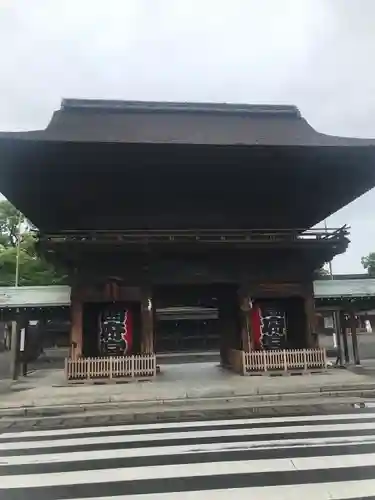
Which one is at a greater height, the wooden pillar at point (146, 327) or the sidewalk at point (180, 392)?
the wooden pillar at point (146, 327)

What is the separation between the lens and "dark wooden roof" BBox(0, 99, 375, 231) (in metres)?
12.8

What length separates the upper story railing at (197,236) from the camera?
1448cm

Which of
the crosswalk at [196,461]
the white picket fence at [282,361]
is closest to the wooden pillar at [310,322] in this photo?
the white picket fence at [282,361]

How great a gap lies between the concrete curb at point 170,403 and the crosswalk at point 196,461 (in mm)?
2102

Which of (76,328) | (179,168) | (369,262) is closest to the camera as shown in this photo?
(179,168)

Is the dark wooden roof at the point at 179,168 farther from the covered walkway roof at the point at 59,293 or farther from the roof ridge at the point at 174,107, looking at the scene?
the covered walkway roof at the point at 59,293

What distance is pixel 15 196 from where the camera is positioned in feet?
47.7

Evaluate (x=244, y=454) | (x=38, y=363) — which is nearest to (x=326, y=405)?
(x=244, y=454)

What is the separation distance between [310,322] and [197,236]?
18.4 feet

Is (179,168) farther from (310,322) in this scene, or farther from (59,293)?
(59,293)

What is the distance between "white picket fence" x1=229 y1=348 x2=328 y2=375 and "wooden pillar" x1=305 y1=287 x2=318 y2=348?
1.45ft

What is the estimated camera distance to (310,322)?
15984 millimetres

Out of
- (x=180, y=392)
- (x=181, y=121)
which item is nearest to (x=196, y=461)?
(x=180, y=392)

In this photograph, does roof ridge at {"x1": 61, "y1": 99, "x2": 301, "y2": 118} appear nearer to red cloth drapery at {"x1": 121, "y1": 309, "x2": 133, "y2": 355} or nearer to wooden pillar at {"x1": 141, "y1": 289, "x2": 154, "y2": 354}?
wooden pillar at {"x1": 141, "y1": 289, "x2": 154, "y2": 354}
